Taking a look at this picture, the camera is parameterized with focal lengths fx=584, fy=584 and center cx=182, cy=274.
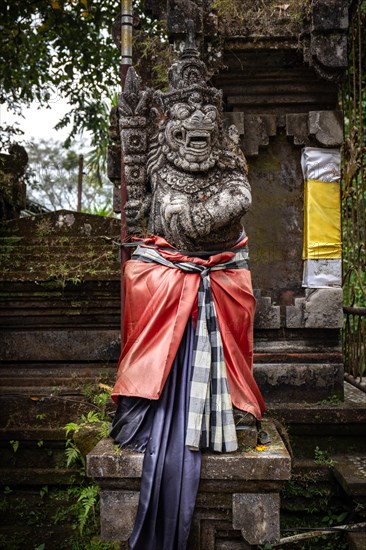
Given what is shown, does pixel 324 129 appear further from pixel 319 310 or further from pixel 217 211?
pixel 217 211

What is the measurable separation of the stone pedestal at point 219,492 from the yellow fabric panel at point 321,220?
2.25 m

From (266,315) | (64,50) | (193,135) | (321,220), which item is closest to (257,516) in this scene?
(193,135)

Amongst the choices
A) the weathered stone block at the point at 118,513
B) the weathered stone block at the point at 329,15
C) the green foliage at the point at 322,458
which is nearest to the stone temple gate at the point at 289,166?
the weathered stone block at the point at 329,15

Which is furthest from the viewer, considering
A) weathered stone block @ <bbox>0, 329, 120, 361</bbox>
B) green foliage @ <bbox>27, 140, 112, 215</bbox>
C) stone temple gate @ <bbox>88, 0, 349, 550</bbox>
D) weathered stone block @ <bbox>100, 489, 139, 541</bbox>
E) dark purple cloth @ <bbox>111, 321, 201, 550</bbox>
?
green foliage @ <bbox>27, 140, 112, 215</bbox>

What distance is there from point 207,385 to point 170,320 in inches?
15.5

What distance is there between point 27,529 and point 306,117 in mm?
4047

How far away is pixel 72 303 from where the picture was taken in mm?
5109

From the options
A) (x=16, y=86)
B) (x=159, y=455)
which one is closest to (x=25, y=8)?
(x=16, y=86)

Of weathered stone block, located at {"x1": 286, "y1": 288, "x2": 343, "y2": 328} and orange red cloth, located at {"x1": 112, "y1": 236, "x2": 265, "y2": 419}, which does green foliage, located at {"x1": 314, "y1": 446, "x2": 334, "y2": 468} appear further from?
orange red cloth, located at {"x1": 112, "y1": 236, "x2": 265, "y2": 419}

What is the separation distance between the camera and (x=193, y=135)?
10.3 feet

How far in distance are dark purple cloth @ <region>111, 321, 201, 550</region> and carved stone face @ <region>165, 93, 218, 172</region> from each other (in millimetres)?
1213

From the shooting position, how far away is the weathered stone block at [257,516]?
9.84 ft

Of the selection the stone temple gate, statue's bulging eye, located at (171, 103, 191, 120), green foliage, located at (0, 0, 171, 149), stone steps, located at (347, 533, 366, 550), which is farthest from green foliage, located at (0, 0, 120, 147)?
stone steps, located at (347, 533, 366, 550)

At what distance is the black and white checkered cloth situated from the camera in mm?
2963
